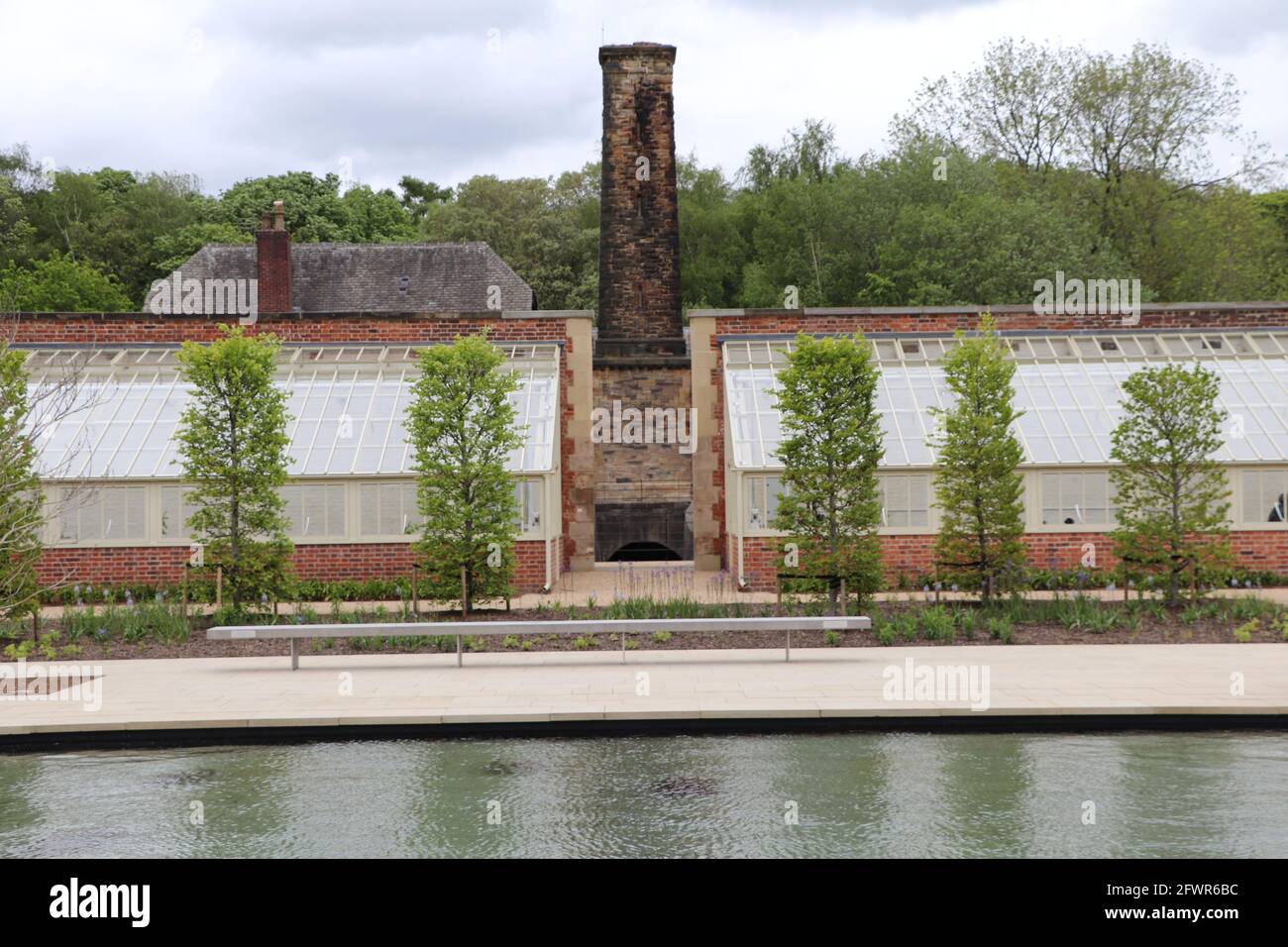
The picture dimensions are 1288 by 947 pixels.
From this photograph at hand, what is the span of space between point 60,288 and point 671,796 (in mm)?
42096

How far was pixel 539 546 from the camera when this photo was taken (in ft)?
63.5

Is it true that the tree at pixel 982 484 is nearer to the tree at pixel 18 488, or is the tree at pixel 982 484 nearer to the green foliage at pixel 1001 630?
the green foliage at pixel 1001 630

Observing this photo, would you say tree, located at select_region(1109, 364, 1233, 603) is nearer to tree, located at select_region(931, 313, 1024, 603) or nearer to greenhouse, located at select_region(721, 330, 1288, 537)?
tree, located at select_region(931, 313, 1024, 603)

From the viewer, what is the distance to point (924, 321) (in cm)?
2297

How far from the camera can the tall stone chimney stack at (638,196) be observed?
96.3ft

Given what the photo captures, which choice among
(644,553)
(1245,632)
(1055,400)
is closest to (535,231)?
(644,553)

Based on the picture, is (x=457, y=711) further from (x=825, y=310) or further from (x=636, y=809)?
(x=825, y=310)

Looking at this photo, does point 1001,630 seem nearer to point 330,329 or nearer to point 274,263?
point 330,329

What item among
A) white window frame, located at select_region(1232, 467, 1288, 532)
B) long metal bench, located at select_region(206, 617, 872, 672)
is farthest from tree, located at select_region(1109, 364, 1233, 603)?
long metal bench, located at select_region(206, 617, 872, 672)

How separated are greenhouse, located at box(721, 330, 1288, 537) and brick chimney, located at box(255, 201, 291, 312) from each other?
14007 mm

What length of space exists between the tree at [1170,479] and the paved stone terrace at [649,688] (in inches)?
99.6
